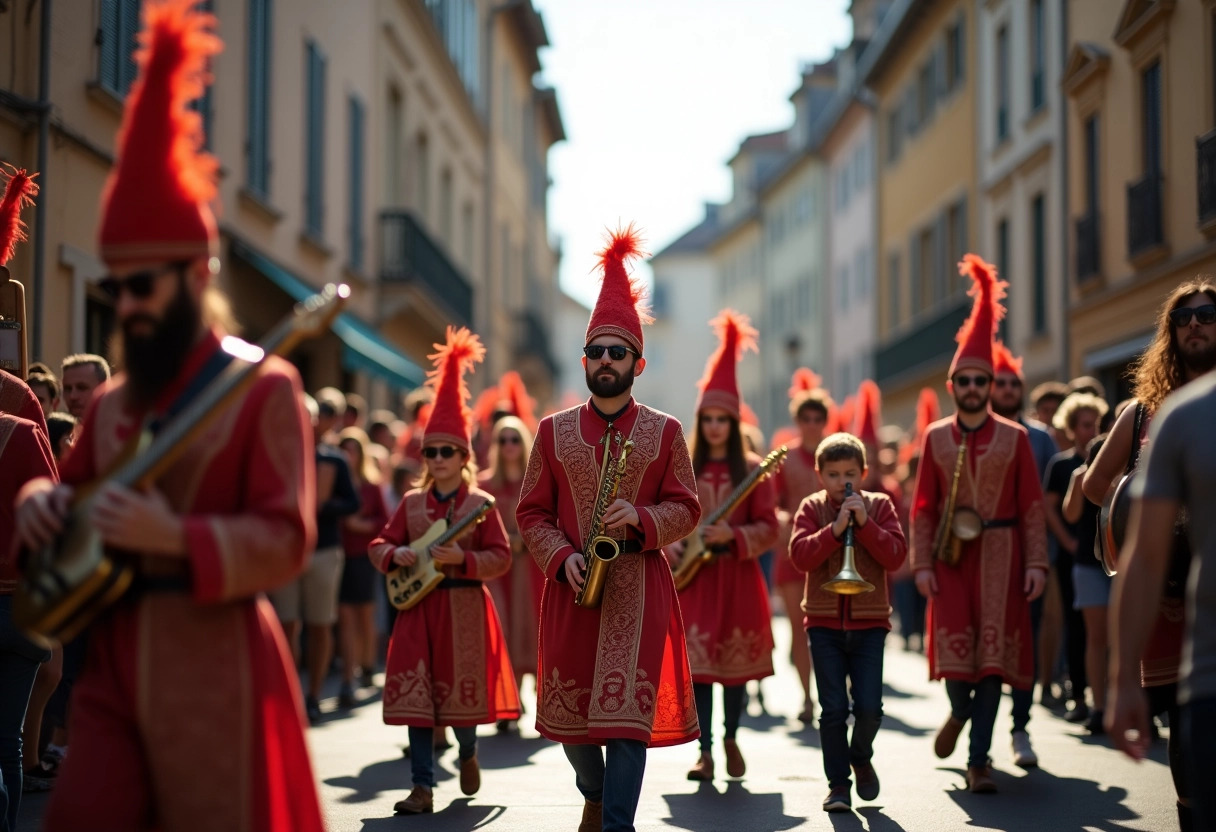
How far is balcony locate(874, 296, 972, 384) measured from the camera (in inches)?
1264

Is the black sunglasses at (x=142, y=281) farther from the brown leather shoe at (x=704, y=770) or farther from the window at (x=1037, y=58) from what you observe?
the window at (x=1037, y=58)

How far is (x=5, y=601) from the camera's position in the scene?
699 cm

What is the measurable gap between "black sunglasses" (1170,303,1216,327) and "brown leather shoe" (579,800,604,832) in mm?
3019

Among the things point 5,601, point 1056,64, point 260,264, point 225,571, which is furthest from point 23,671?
point 1056,64

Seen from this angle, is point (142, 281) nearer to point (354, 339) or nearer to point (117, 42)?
point (117, 42)

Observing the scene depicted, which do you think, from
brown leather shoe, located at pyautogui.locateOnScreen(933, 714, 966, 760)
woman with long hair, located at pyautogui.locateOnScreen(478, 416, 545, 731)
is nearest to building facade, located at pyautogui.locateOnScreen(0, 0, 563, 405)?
woman with long hair, located at pyautogui.locateOnScreen(478, 416, 545, 731)

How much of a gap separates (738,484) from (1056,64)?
16.5 m

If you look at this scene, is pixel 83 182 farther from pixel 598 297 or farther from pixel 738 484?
pixel 598 297

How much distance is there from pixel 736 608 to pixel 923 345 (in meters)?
26.1

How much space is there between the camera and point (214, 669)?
425 centimetres

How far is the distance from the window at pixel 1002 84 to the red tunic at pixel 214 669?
26103 mm

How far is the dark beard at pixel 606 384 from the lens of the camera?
7.25m

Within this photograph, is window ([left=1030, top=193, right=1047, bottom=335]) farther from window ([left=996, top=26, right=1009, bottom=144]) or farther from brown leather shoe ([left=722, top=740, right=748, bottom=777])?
brown leather shoe ([left=722, top=740, right=748, bottom=777])

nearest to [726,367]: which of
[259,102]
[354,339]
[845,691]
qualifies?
[845,691]
